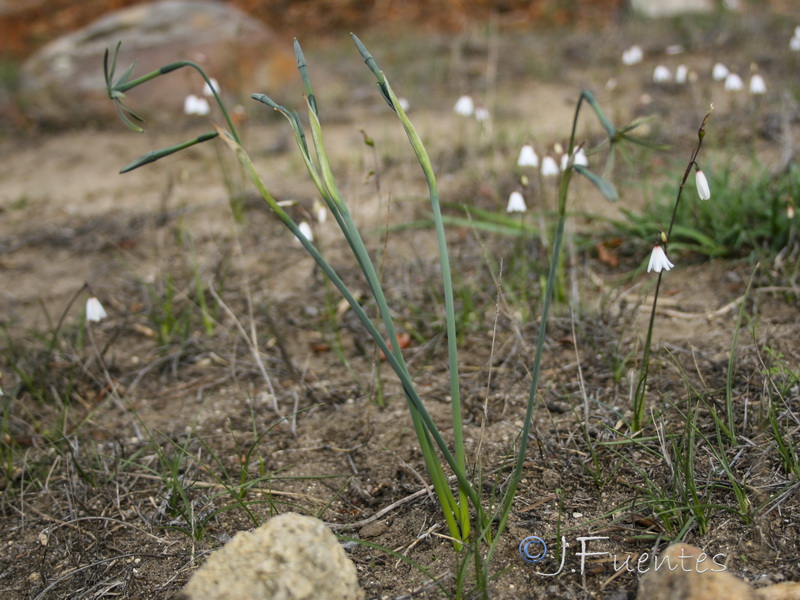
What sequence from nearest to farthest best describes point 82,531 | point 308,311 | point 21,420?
point 82,531, point 21,420, point 308,311

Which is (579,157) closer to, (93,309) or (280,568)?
(280,568)

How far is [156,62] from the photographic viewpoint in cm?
587

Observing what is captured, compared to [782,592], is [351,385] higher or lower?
lower

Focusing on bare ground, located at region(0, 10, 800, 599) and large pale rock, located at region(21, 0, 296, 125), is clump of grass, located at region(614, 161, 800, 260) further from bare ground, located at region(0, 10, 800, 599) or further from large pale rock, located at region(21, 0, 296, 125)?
large pale rock, located at region(21, 0, 296, 125)

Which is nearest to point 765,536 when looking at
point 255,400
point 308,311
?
point 255,400

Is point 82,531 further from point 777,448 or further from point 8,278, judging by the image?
point 8,278

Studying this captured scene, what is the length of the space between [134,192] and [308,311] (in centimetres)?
211

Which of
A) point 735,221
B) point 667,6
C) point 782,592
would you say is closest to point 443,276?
point 782,592

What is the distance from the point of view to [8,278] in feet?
12.4

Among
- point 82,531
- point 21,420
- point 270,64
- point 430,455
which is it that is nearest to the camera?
point 430,455

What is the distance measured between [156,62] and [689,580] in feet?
18.5

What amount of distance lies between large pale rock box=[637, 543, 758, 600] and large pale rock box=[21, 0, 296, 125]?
15.8 ft

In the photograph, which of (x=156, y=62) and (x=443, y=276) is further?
(x=156, y=62)

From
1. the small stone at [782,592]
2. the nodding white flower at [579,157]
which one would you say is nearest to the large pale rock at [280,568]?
the small stone at [782,592]
